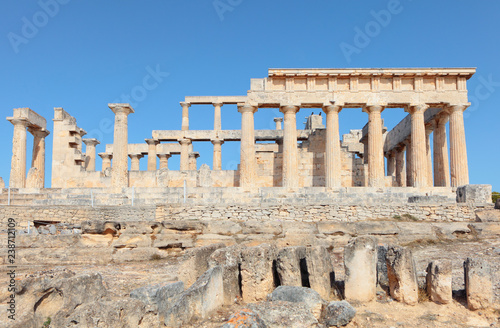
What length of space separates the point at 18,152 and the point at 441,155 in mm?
25843

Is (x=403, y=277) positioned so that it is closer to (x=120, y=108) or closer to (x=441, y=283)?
(x=441, y=283)

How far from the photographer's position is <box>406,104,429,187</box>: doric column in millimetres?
21391

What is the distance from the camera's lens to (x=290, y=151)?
22016mm

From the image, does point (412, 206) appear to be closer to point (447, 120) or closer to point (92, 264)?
point (92, 264)

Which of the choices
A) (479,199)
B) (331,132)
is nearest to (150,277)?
(479,199)

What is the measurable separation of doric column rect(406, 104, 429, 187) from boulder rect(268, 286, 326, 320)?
17852 mm

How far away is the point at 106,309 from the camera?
4379 mm

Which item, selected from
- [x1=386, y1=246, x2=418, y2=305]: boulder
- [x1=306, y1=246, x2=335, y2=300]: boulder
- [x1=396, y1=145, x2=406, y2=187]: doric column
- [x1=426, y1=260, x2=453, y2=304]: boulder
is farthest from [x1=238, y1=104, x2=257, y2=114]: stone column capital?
[x1=426, y1=260, x2=453, y2=304]: boulder

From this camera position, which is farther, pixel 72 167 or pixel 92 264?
pixel 72 167

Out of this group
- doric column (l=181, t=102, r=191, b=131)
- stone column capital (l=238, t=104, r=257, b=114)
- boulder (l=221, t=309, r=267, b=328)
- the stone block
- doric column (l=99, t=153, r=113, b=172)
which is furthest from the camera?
doric column (l=99, t=153, r=113, b=172)

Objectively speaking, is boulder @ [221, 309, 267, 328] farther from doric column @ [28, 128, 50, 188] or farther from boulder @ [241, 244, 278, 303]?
doric column @ [28, 128, 50, 188]

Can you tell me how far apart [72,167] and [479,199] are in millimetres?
23259

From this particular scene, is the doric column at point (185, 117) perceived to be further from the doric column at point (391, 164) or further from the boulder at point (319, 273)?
the boulder at point (319, 273)

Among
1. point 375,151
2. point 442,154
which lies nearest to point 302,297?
point 375,151
